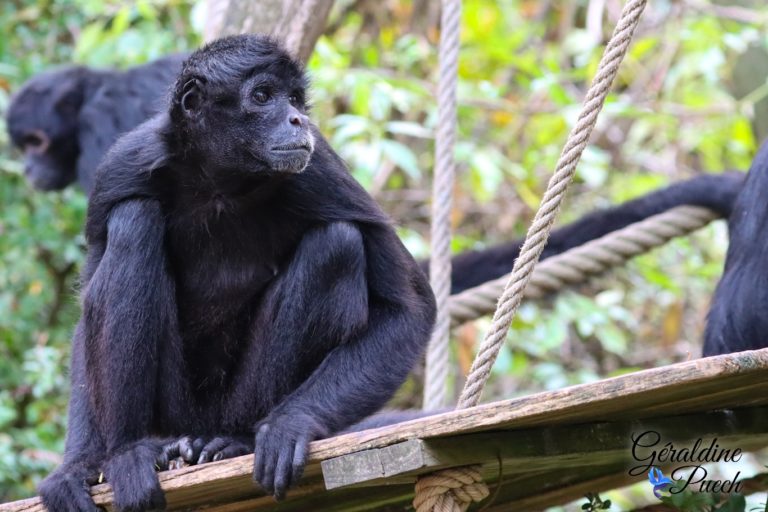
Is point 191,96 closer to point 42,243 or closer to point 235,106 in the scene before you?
point 235,106

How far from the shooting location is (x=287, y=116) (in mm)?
5035

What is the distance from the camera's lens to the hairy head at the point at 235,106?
4965mm

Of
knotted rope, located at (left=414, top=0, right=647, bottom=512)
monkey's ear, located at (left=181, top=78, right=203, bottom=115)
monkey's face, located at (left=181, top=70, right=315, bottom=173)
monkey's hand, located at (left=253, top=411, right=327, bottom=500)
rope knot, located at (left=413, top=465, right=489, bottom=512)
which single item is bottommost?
rope knot, located at (left=413, top=465, right=489, bottom=512)

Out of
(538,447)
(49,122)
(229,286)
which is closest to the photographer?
(538,447)

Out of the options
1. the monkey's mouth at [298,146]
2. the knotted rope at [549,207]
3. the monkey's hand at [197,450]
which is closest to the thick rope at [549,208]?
the knotted rope at [549,207]

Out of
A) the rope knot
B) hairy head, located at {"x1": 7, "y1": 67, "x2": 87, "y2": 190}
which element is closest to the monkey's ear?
the rope knot

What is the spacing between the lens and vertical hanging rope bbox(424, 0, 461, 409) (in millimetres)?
6113

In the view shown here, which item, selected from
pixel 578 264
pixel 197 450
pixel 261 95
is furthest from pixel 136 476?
pixel 578 264

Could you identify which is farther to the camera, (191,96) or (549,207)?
(191,96)

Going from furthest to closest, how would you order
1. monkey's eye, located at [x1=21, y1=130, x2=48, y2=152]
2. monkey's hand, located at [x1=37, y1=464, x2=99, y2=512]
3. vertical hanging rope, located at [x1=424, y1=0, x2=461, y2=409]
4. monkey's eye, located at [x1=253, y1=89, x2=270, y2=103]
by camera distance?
monkey's eye, located at [x1=21, y1=130, x2=48, y2=152], vertical hanging rope, located at [x1=424, y1=0, x2=461, y2=409], monkey's eye, located at [x1=253, y1=89, x2=270, y2=103], monkey's hand, located at [x1=37, y1=464, x2=99, y2=512]

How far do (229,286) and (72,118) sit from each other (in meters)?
6.97

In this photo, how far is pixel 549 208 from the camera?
4.17 meters

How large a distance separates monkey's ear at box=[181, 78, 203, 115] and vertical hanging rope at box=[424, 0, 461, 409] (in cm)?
163

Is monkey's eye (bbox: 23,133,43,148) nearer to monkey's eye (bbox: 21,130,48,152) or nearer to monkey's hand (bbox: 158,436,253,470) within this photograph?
monkey's eye (bbox: 21,130,48,152)
